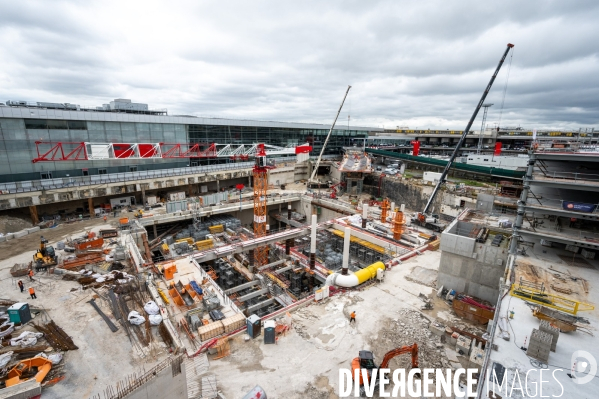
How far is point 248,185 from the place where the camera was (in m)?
58.0

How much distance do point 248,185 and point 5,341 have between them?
44880 millimetres

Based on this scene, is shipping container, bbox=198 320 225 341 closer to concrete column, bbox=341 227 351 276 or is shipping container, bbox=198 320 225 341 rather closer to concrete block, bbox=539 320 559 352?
concrete column, bbox=341 227 351 276

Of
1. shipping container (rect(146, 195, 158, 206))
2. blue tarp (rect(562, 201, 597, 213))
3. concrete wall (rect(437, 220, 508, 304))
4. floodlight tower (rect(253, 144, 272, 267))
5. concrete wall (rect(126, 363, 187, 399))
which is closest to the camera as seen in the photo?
concrete wall (rect(126, 363, 187, 399))

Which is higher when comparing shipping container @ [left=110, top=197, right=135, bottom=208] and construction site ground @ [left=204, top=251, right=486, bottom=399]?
shipping container @ [left=110, top=197, right=135, bottom=208]

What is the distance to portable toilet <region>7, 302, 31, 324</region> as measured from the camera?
15.5 meters

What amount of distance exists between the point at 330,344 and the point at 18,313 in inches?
715

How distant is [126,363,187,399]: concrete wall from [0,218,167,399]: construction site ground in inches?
121


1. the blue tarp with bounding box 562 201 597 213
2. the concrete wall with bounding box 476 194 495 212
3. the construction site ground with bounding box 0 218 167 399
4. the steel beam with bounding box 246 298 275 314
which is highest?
the blue tarp with bounding box 562 201 597 213

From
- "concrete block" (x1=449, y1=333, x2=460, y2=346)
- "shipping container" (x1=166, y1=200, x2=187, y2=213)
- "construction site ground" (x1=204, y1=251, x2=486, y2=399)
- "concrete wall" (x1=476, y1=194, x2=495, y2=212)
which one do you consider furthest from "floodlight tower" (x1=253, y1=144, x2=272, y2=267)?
"concrete wall" (x1=476, y1=194, x2=495, y2=212)

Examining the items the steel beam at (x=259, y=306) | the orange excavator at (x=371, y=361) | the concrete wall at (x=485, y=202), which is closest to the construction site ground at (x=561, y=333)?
the orange excavator at (x=371, y=361)

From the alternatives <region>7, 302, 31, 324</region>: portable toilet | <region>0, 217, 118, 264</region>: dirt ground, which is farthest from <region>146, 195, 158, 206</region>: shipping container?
<region>7, 302, 31, 324</region>: portable toilet

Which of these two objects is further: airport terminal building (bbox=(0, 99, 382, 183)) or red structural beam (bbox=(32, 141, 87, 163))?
red structural beam (bbox=(32, 141, 87, 163))

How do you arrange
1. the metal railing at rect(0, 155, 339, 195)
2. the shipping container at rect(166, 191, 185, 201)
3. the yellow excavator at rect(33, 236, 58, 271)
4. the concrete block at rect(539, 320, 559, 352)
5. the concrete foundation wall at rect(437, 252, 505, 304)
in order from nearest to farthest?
the concrete block at rect(539, 320, 559, 352) → the concrete foundation wall at rect(437, 252, 505, 304) → the yellow excavator at rect(33, 236, 58, 271) → the metal railing at rect(0, 155, 339, 195) → the shipping container at rect(166, 191, 185, 201)

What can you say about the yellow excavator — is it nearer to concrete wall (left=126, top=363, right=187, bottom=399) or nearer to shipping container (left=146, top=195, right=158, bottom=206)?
concrete wall (left=126, top=363, right=187, bottom=399)
